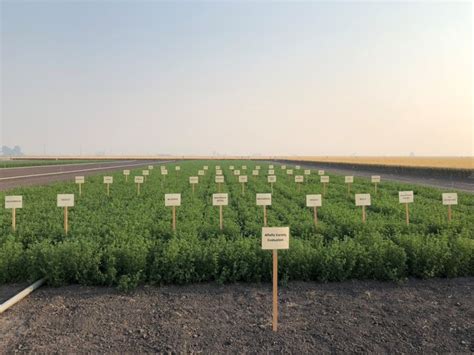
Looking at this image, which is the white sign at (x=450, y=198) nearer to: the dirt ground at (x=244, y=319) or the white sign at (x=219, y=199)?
the dirt ground at (x=244, y=319)

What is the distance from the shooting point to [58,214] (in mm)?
10047

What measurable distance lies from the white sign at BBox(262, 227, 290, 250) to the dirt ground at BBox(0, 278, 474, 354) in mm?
1025

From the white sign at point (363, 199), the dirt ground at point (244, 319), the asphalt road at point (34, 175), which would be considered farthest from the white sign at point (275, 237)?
the asphalt road at point (34, 175)

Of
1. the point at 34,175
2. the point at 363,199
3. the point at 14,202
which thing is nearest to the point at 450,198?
the point at 363,199

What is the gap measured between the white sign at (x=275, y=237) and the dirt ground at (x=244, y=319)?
1025 mm

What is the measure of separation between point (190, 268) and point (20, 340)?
8.21ft

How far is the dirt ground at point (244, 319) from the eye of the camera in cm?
392

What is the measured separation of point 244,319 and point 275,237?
119cm

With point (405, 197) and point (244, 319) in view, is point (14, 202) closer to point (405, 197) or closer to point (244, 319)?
point (244, 319)

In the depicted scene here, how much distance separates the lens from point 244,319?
4508 millimetres

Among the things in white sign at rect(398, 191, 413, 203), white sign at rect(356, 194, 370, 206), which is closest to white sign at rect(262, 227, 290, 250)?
white sign at rect(356, 194, 370, 206)

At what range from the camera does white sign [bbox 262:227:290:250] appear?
439cm

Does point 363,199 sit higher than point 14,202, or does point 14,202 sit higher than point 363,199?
point 14,202

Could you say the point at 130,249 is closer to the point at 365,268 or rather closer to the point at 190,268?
the point at 190,268
